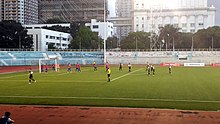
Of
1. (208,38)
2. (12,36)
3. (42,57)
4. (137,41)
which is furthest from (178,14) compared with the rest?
(42,57)

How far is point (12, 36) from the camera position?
98.2 metres

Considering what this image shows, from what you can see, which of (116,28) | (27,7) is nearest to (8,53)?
(27,7)

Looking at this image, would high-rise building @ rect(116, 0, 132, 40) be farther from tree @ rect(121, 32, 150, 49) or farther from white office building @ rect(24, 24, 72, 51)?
tree @ rect(121, 32, 150, 49)

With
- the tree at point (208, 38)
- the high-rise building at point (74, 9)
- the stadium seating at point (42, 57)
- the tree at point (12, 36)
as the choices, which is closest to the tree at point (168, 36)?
the tree at point (208, 38)

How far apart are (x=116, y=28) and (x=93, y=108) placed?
562 feet

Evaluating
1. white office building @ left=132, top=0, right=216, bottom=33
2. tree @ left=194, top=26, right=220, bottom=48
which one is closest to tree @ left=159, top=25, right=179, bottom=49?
tree @ left=194, top=26, right=220, bottom=48

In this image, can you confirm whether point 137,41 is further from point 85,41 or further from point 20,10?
point 20,10

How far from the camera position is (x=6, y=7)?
507ft

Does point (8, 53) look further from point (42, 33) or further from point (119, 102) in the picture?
point (119, 102)

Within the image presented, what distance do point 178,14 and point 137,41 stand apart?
174 feet

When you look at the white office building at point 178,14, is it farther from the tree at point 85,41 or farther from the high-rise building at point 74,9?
the tree at point 85,41

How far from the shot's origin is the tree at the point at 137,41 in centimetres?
11238

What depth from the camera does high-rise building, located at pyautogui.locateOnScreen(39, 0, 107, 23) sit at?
522 ft

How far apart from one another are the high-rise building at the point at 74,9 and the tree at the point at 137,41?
47.4 m
